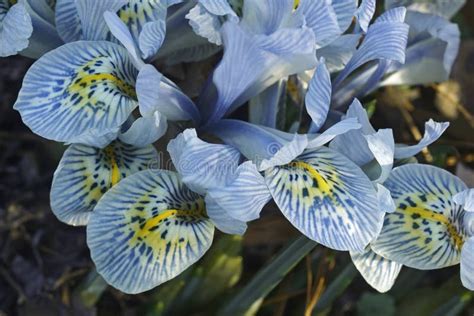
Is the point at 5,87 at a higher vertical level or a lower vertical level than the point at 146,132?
lower

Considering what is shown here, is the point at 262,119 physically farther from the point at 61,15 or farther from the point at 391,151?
the point at 61,15

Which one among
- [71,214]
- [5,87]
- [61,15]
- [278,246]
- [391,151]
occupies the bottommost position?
[278,246]

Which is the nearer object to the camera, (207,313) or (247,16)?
(247,16)

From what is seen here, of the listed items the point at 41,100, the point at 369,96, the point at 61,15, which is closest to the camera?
the point at 41,100

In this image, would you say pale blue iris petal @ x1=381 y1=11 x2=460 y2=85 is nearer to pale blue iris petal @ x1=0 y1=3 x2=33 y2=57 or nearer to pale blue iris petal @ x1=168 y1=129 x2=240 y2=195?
pale blue iris petal @ x1=168 y1=129 x2=240 y2=195

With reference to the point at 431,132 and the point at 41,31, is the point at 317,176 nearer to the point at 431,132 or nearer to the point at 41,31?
the point at 431,132

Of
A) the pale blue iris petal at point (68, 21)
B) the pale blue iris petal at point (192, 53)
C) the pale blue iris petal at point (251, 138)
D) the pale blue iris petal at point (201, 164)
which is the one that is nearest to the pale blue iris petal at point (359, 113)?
the pale blue iris petal at point (251, 138)

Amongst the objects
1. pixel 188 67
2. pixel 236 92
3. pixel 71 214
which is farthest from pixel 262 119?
pixel 71 214

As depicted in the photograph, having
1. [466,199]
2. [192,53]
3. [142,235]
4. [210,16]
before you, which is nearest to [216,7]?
[210,16]
